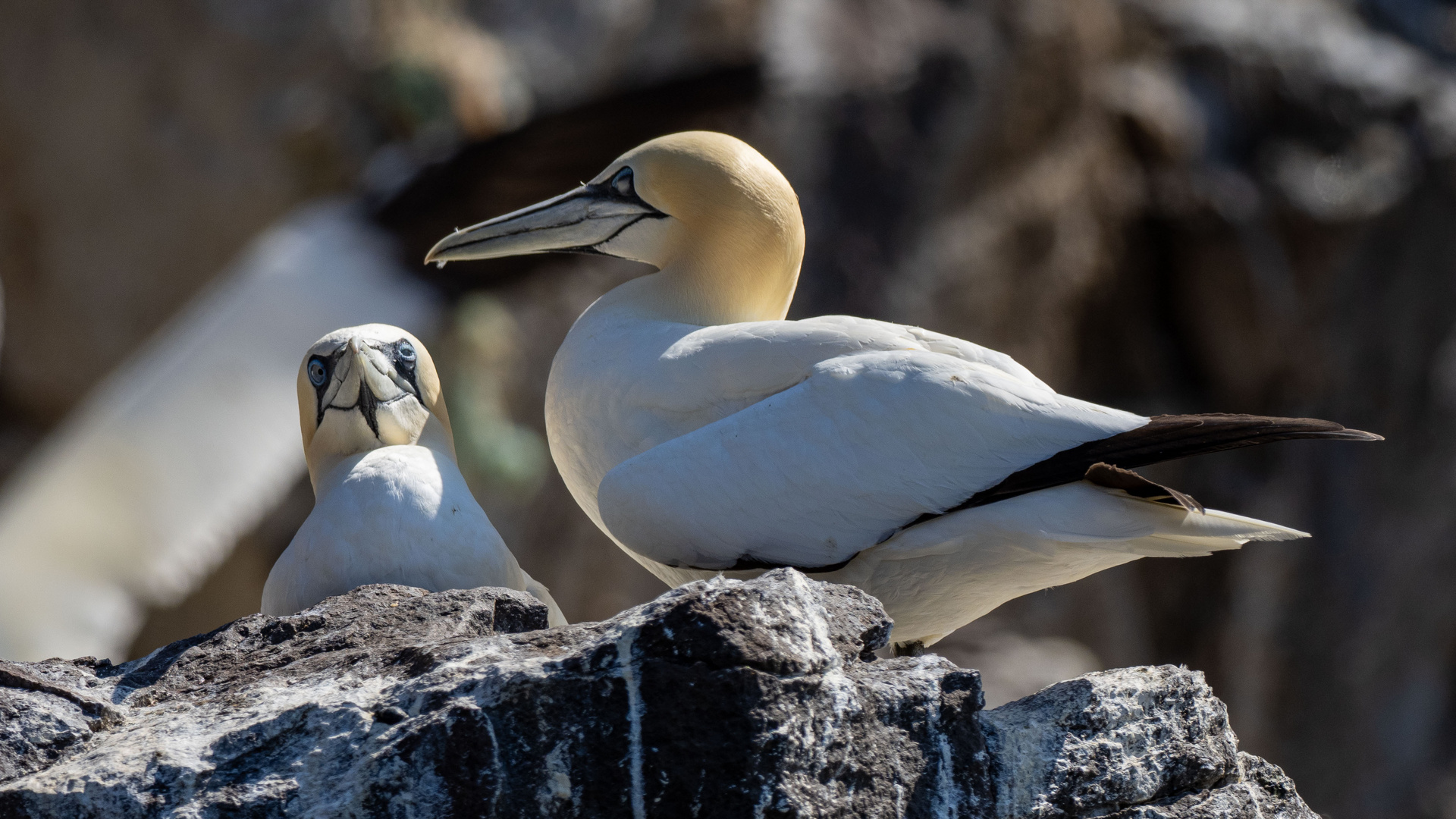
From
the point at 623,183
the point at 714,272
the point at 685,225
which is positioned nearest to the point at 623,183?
the point at 623,183

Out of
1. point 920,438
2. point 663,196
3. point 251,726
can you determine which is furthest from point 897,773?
point 663,196

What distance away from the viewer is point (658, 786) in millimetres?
2307

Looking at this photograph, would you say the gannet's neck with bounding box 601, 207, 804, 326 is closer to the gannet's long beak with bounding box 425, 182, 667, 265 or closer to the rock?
the gannet's long beak with bounding box 425, 182, 667, 265

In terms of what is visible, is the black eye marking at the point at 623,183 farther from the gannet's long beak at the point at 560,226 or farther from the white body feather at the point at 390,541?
the white body feather at the point at 390,541

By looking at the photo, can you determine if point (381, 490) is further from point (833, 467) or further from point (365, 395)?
point (833, 467)

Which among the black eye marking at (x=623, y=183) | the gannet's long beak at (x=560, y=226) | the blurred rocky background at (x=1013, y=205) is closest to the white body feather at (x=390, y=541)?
the gannet's long beak at (x=560, y=226)

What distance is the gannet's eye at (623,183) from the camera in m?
3.72

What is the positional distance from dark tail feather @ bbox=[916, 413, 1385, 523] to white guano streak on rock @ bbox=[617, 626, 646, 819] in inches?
37.7

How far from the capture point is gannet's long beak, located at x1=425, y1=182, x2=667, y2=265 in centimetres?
371

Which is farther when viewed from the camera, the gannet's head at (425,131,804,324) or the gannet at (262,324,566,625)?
the gannet's head at (425,131,804,324)

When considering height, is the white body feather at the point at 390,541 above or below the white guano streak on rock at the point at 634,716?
above

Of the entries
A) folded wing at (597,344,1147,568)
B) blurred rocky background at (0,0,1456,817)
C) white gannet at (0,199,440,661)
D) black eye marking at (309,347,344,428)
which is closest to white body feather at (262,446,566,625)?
black eye marking at (309,347,344,428)

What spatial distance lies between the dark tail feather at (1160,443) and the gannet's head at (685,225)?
972 mm

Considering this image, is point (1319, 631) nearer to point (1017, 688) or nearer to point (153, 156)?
point (1017, 688)
